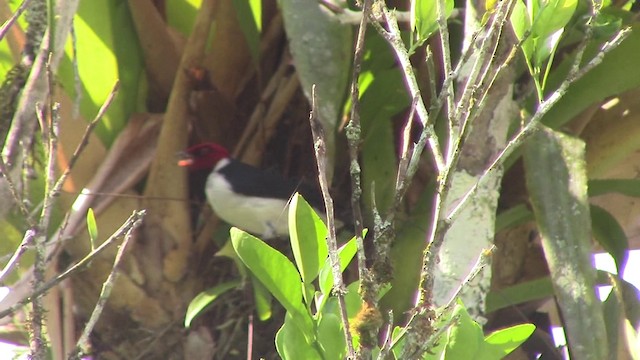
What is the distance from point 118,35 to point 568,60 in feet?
2.81

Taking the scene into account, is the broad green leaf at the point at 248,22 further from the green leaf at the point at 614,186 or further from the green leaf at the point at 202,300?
the green leaf at the point at 614,186

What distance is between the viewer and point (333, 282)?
1.06m

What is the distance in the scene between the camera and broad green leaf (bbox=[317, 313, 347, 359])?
41.9 inches

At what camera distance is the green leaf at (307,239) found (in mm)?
1072

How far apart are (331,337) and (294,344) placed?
4cm

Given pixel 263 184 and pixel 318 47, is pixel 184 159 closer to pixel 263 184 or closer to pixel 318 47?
pixel 318 47

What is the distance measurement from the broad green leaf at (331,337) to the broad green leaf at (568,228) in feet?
2.02

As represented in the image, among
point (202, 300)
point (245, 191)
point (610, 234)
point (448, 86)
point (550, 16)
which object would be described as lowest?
point (202, 300)

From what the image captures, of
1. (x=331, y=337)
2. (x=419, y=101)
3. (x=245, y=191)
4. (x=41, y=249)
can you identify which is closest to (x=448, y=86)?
(x=419, y=101)

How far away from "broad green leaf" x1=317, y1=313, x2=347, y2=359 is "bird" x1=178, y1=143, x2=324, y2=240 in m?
1.03

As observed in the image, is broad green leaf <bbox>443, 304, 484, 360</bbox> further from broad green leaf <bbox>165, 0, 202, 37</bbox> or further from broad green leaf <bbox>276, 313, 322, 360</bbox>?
broad green leaf <bbox>165, 0, 202, 37</bbox>

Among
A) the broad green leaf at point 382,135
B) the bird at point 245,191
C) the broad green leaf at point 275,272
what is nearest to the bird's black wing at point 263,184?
the bird at point 245,191

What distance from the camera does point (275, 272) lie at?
108 cm

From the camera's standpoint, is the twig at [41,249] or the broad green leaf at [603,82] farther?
the broad green leaf at [603,82]
